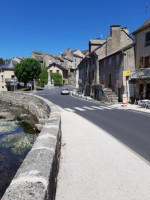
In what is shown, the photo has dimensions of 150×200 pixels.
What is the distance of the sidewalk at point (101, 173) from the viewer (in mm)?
3104

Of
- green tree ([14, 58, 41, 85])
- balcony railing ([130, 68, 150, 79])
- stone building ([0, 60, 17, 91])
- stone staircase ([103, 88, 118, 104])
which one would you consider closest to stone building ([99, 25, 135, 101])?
stone staircase ([103, 88, 118, 104])

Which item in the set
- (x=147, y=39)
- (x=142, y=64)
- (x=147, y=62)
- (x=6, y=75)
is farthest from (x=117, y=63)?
(x=6, y=75)

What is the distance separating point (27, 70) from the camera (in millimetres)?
40938

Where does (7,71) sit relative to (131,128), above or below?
above

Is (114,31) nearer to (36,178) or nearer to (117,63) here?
(117,63)

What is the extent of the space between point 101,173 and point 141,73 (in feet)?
57.6

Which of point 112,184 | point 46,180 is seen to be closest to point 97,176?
point 112,184

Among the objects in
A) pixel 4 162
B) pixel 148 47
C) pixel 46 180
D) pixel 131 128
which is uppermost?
pixel 148 47

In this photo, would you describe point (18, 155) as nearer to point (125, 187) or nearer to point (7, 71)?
point (125, 187)

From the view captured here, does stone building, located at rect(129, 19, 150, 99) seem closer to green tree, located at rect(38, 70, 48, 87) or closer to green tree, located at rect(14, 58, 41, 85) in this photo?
green tree, located at rect(14, 58, 41, 85)

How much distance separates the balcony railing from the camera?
18050mm

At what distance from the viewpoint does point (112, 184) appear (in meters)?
3.42

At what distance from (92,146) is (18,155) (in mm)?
4700

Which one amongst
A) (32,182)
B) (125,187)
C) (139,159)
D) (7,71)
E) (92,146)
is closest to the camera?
(32,182)
